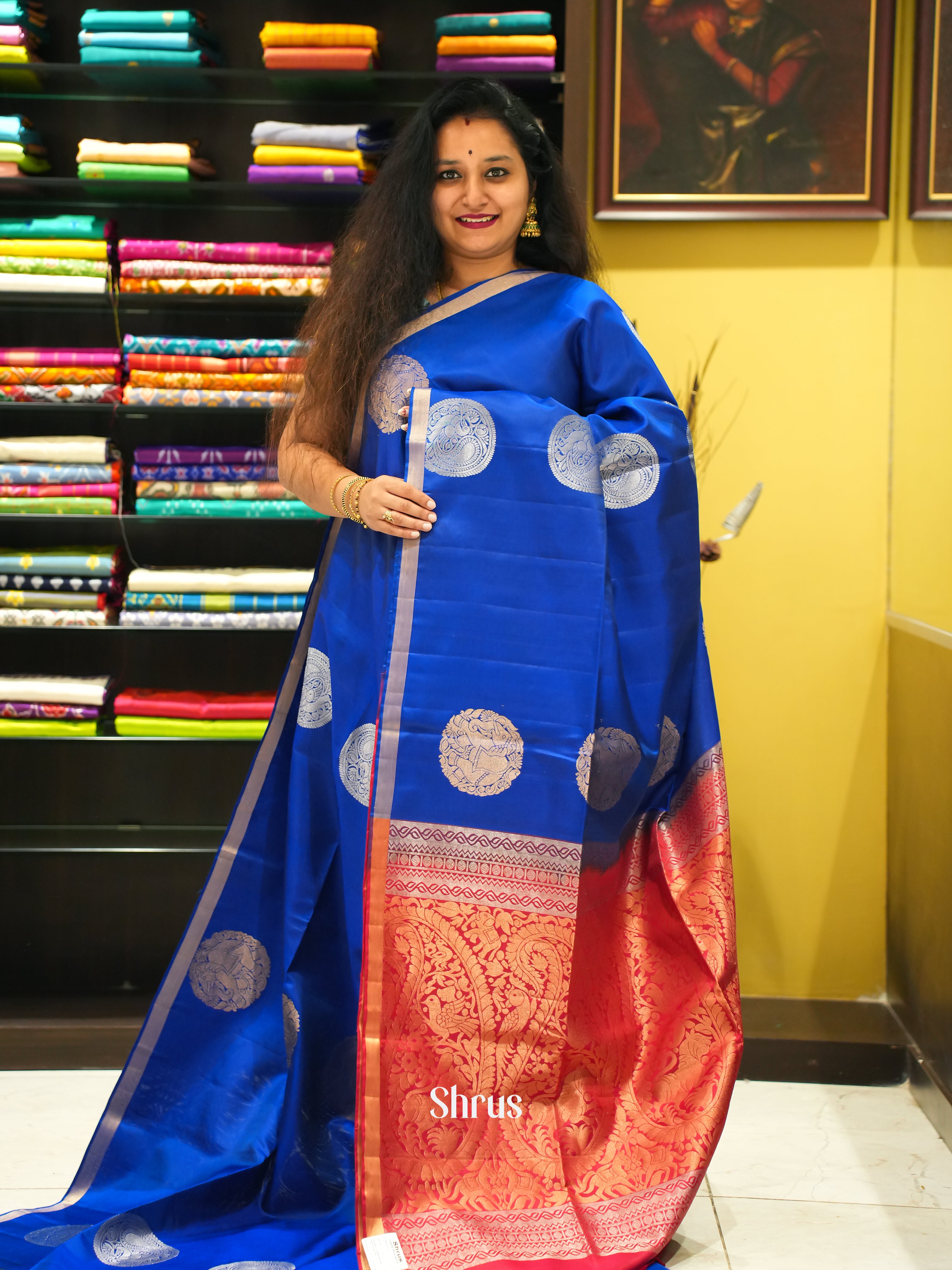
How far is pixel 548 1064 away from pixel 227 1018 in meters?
0.55

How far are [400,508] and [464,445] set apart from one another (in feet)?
0.44

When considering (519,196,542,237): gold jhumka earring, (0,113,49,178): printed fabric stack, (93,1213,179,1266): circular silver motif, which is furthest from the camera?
(0,113,49,178): printed fabric stack

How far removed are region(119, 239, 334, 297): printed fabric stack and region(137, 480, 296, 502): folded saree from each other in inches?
16.2

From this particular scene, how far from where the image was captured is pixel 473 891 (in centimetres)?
166

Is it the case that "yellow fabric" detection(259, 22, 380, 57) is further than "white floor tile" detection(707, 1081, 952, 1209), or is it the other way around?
"yellow fabric" detection(259, 22, 380, 57)

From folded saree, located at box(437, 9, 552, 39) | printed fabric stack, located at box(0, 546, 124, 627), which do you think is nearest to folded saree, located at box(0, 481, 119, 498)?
printed fabric stack, located at box(0, 546, 124, 627)

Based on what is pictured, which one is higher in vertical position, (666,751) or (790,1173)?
(666,751)

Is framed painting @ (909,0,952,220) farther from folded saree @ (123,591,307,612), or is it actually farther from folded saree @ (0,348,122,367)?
folded saree @ (0,348,122,367)

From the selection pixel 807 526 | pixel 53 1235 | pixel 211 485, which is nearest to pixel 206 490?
pixel 211 485

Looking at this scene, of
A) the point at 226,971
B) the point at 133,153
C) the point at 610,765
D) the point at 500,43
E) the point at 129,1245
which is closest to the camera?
the point at 129,1245

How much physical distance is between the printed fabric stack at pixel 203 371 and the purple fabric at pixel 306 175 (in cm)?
34

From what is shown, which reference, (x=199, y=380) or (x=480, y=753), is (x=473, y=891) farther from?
(x=199, y=380)

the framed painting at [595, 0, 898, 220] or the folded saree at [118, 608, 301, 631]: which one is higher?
the framed painting at [595, 0, 898, 220]

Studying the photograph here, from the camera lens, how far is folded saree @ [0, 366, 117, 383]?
252 cm
